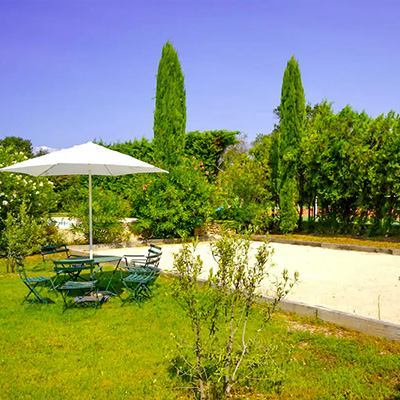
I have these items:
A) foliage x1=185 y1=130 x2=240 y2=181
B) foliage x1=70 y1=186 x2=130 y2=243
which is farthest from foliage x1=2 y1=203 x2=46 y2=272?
foliage x1=185 y1=130 x2=240 y2=181

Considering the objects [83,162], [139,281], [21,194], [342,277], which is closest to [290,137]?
[342,277]

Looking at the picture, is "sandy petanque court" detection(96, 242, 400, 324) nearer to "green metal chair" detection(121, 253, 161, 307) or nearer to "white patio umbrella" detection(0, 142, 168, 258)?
"green metal chair" detection(121, 253, 161, 307)

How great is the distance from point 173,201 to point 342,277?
6.79 m

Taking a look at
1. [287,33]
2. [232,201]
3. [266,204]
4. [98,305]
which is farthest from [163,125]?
[98,305]

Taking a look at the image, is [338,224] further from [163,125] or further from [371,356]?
[371,356]

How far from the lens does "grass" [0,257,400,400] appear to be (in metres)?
3.49

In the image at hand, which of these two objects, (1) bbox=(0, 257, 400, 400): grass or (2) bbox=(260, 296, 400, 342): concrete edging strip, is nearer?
(1) bbox=(0, 257, 400, 400): grass

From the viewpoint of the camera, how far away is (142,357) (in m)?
4.18

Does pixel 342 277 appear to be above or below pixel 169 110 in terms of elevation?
below

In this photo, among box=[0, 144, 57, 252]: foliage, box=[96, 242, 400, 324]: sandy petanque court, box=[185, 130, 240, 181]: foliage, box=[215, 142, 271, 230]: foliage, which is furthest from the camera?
box=[185, 130, 240, 181]: foliage

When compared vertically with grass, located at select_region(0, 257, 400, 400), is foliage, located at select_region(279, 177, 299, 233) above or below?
above

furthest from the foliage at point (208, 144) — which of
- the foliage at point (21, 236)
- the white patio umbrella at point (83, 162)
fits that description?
the white patio umbrella at point (83, 162)

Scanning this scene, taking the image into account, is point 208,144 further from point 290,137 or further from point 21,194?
point 21,194

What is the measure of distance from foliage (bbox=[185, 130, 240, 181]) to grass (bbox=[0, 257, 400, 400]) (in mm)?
14709
